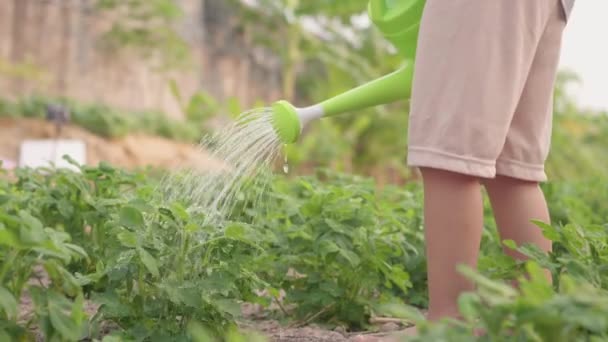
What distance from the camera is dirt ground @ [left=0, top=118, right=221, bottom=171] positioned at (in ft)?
27.6

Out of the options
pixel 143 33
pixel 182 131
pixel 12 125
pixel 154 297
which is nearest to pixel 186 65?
pixel 143 33

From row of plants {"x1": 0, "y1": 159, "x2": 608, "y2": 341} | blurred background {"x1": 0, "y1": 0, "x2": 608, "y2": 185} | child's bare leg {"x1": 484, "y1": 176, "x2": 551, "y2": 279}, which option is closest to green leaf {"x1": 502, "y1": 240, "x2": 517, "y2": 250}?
row of plants {"x1": 0, "y1": 159, "x2": 608, "y2": 341}

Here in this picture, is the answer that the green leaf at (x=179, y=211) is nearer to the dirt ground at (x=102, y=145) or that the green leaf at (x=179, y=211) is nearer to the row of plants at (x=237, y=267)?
the row of plants at (x=237, y=267)

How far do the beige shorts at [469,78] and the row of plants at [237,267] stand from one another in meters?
0.23

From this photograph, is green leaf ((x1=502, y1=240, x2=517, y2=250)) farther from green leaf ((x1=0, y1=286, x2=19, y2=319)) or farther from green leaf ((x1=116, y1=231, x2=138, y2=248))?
green leaf ((x1=0, y1=286, x2=19, y2=319))

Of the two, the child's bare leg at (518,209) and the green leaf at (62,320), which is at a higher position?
the child's bare leg at (518,209)

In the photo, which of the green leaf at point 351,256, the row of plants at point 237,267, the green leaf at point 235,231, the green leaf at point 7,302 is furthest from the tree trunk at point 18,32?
the green leaf at point 7,302

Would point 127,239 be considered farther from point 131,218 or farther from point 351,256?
point 351,256

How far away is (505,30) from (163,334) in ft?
3.03

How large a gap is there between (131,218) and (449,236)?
2.10 feet

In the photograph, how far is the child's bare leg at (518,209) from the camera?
183 cm

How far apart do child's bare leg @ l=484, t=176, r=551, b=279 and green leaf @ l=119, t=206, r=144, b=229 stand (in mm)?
814

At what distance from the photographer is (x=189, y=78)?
12234mm

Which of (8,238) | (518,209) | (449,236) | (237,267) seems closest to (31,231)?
(8,238)
